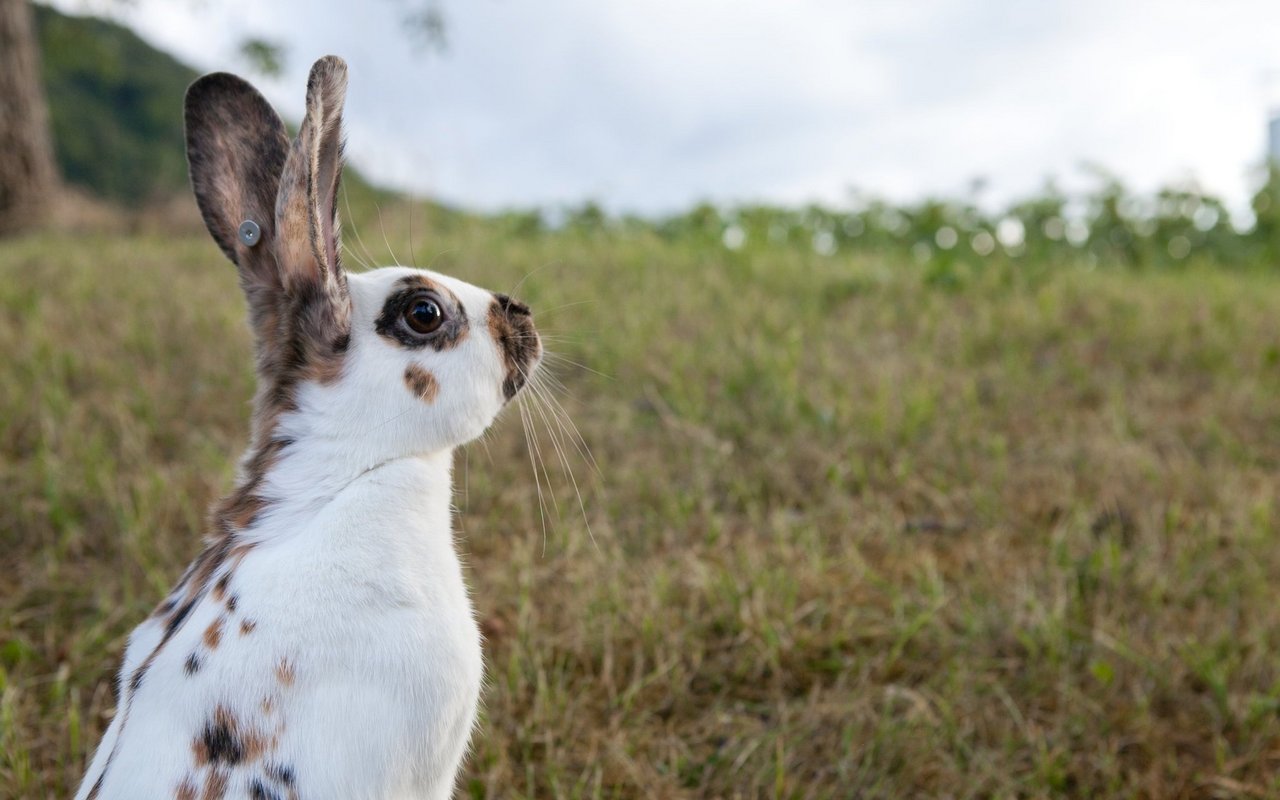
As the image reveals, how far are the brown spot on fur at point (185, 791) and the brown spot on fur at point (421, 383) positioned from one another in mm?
784

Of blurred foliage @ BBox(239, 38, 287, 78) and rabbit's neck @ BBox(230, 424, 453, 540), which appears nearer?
rabbit's neck @ BBox(230, 424, 453, 540)

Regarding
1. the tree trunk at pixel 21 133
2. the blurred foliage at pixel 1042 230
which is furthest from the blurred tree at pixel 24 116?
the blurred foliage at pixel 1042 230

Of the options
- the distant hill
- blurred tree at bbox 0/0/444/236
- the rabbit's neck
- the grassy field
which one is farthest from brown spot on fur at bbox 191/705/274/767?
the distant hill

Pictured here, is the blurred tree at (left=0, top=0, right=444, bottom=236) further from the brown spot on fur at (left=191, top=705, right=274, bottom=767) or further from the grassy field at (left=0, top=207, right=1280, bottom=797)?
the brown spot on fur at (left=191, top=705, right=274, bottom=767)

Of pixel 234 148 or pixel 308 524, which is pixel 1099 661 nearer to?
pixel 308 524

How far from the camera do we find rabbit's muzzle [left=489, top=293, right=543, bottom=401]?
2.29m

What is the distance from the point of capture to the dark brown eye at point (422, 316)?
214 centimetres

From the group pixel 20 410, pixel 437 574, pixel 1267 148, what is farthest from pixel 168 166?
pixel 437 574

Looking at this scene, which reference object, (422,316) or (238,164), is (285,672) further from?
(238,164)

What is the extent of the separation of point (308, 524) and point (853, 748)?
1792 millimetres

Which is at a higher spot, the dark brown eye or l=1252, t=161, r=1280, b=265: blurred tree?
l=1252, t=161, r=1280, b=265: blurred tree

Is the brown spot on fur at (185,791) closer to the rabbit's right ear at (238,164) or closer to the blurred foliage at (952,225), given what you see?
the rabbit's right ear at (238,164)

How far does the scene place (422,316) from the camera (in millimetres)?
2141

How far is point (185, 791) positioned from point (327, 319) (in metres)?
0.87
